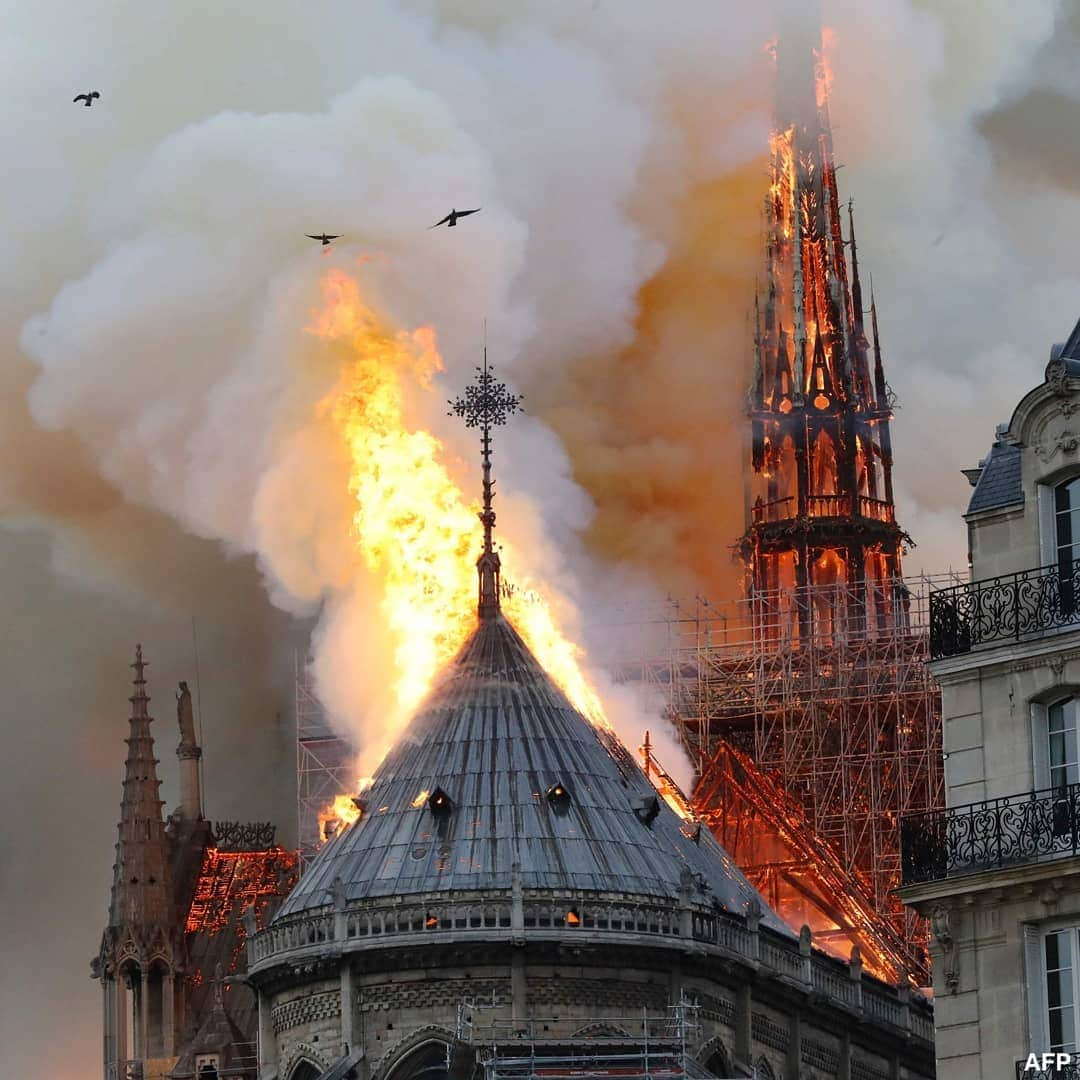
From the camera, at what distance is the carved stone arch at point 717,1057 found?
86438mm

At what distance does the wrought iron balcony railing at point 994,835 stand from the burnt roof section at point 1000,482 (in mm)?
4778

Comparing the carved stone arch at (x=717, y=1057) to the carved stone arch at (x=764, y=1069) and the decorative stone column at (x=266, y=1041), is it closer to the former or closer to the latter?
the carved stone arch at (x=764, y=1069)

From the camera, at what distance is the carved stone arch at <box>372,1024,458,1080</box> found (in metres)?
85.6

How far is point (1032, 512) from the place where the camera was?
60500mm

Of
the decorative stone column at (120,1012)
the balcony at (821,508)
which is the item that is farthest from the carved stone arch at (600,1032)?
the balcony at (821,508)

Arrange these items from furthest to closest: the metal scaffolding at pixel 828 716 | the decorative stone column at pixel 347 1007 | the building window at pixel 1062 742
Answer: the metal scaffolding at pixel 828 716 → the decorative stone column at pixel 347 1007 → the building window at pixel 1062 742

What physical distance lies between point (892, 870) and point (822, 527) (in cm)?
2127

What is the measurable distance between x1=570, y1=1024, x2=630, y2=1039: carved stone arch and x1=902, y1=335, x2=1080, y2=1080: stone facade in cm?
2586

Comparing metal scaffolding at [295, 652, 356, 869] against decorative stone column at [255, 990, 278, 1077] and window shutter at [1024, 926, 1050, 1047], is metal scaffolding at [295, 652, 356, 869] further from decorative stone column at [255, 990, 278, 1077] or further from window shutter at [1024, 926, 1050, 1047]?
window shutter at [1024, 926, 1050, 1047]

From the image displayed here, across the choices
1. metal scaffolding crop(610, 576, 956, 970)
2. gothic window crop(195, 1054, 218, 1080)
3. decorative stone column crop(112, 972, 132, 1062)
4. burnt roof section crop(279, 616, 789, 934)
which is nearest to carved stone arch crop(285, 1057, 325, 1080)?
burnt roof section crop(279, 616, 789, 934)

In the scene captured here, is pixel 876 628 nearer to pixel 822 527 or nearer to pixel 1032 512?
pixel 822 527

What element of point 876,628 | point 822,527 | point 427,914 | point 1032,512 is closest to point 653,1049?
point 427,914

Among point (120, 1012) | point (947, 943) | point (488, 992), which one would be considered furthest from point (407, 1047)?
point (947, 943)

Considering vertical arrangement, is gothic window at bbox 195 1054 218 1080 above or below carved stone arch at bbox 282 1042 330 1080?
above
